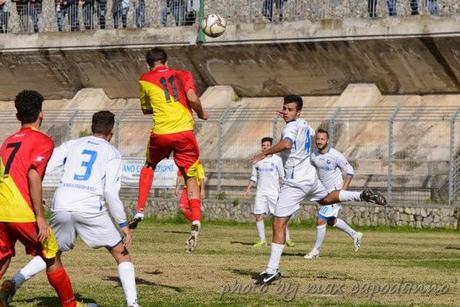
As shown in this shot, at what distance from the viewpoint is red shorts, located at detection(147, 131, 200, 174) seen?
1614cm

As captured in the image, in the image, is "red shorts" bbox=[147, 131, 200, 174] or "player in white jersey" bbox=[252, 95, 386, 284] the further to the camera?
"red shorts" bbox=[147, 131, 200, 174]

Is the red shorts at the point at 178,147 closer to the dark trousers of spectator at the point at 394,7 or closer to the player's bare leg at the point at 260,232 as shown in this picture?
the player's bare leg at the point at 260,232

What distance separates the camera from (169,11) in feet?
135

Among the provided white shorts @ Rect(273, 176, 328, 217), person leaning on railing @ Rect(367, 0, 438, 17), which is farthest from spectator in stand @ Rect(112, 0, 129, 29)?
white shorts @ Rect(273, 176, 328, 217)

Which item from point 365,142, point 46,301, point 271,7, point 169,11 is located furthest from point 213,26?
point 169,11

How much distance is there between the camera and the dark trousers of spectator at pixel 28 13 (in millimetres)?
44500

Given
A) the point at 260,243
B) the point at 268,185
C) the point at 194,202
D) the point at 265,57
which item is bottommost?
the point at 260,243

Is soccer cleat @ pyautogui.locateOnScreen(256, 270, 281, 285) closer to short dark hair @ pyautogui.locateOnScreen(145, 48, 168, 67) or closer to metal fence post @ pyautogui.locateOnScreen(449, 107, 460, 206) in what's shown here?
short dark hair @ pyautogui.locateOnScreen(145, 48, 168, 67)

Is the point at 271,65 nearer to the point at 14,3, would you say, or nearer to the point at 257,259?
the point at 14,3

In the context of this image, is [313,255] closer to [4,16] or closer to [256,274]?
[256,274]

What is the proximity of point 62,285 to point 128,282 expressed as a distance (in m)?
0.61

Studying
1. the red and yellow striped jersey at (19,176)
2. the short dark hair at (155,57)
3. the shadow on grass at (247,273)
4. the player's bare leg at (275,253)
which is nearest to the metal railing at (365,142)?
the shadow on grass at (247,273)

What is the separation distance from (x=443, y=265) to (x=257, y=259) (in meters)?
2.84

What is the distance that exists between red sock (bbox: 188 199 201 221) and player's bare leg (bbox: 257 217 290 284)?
97 centimetres
